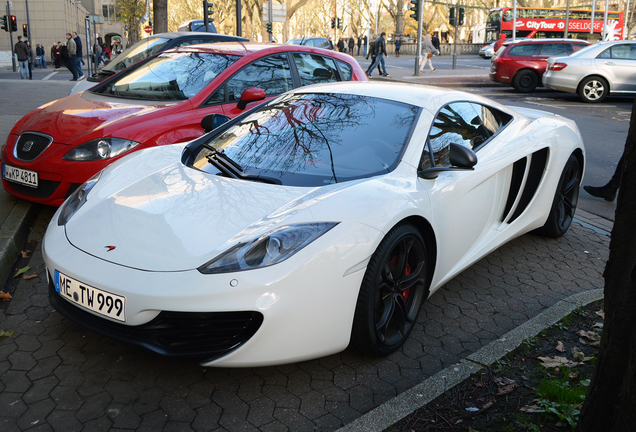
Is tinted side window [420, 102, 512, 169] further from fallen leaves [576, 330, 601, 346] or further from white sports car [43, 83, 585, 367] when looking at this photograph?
fallen leaves [576, 330, 601, 346]

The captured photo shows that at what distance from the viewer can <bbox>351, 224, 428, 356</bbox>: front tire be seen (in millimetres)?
2723

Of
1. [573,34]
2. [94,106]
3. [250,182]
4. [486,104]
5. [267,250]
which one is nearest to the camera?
[267,250]

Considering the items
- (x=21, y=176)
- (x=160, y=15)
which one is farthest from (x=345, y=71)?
(x=160, y=15)

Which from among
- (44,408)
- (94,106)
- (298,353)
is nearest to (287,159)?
(298,353)

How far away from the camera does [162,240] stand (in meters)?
2.62

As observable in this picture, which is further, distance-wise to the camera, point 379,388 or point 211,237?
point 379,388

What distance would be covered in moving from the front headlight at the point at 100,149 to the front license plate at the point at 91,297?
214 cm

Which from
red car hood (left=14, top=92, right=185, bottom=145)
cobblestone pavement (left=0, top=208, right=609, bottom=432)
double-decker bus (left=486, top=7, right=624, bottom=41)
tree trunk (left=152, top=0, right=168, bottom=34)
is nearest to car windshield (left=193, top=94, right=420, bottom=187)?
cobblestone pavement (left=0, top=208, right=609, bottom=432)

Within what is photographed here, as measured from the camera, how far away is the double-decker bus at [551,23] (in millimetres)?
41812

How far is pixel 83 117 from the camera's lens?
16.5ft

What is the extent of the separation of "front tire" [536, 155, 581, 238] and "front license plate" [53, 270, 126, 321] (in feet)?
11.4

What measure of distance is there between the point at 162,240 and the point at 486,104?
2669 mm

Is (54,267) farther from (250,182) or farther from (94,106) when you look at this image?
(94,106)

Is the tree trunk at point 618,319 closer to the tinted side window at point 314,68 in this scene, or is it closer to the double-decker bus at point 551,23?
the tinted side window at point 314,68
